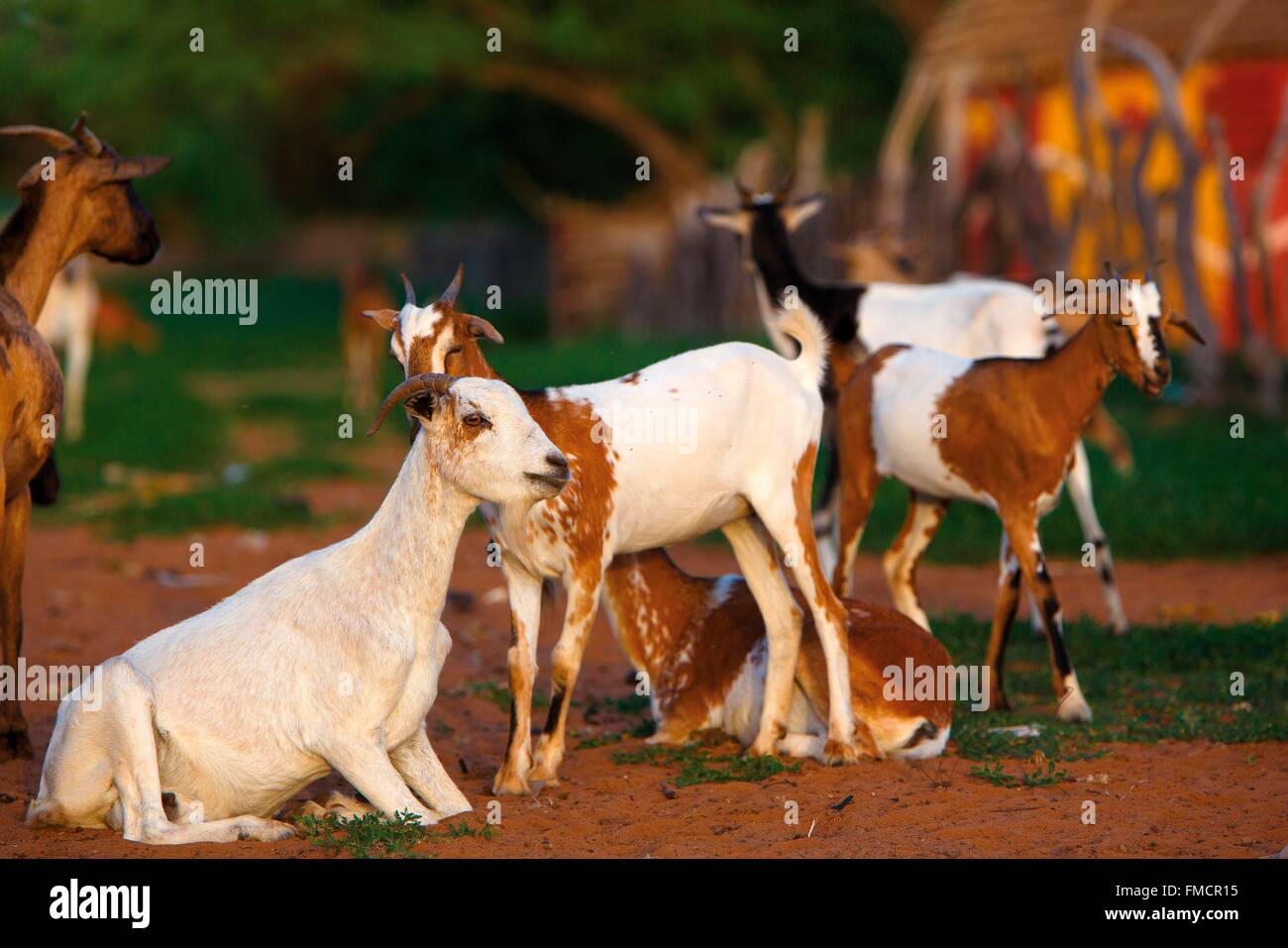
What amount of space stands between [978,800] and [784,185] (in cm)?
615

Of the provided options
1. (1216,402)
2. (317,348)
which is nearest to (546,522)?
(1216,402)

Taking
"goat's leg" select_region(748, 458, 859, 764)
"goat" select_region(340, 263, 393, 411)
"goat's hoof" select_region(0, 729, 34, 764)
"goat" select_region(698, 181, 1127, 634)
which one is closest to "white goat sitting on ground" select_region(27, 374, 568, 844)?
"goat's hoof" select_region(0, 729, 34, 764)

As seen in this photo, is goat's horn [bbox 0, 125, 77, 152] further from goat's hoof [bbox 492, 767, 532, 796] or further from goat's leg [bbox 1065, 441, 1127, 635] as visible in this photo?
goat's leg [bbox 1065, 441, 1127, 635]

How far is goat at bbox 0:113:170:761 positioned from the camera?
7.23m

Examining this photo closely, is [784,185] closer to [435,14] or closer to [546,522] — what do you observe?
[546,522]

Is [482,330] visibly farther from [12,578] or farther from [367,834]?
[12,578]

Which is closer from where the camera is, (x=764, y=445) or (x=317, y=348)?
(x=764, y=445)

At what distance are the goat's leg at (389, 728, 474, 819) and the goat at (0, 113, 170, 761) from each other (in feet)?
6.46

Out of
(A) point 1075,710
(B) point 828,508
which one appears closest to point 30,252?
(B) point 828,508

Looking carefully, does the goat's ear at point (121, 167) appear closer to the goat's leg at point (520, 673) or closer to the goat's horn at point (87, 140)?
the goat's horn at point (87, 140)

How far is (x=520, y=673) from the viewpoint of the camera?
6.98m

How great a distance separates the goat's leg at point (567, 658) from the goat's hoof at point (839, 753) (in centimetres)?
110

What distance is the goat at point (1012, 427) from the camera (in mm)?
8156

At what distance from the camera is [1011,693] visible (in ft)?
28.5
